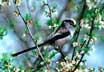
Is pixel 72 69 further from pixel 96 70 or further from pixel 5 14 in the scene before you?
pixel 5 14

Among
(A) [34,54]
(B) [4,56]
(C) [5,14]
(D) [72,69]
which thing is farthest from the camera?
(C) [5,14]

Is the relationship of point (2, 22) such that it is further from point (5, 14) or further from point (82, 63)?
point (82, 63)

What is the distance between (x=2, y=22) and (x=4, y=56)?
2.19 meters

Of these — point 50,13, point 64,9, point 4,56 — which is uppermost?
point 50,13

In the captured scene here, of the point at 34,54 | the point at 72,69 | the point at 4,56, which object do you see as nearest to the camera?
the point at 72,69

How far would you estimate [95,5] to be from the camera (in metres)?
2.18

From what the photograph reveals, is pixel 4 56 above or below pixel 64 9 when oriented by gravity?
above

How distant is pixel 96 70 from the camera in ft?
8.70

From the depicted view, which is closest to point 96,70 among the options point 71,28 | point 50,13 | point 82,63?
point 82,63

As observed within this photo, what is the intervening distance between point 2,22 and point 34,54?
1.96m

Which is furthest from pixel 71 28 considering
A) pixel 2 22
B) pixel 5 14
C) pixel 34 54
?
pixel 5 14

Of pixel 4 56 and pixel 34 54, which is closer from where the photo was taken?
pixel 4 56

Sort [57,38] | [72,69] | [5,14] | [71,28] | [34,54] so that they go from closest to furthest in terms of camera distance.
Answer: [72,69], [34,54], [57,38], [71,28], [5,14]

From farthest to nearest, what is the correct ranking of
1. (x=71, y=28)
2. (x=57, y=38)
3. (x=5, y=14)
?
(x=5, y=14) → (x=71, y=28) → (x=57, y=38)
